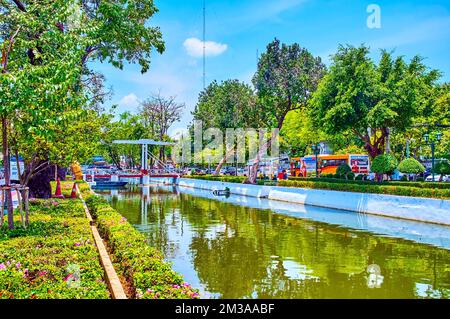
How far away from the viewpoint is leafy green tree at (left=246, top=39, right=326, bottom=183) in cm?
3231

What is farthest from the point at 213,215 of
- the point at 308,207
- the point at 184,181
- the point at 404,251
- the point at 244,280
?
the point at 184,181

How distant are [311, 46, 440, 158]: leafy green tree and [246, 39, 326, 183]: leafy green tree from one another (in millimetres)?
6332

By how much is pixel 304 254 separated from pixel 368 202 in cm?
1025

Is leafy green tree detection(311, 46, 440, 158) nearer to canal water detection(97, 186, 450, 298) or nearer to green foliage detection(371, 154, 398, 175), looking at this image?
green foliage detection(371, 154, 398, 175)

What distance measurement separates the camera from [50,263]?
7516 millimetres

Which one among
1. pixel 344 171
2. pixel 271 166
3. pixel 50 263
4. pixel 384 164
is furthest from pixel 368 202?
pixel 271 166

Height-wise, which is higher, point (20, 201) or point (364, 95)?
point (364, 95)

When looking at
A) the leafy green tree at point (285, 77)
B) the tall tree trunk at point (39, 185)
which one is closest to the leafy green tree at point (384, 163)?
the leafy green tree at point (285, 77)

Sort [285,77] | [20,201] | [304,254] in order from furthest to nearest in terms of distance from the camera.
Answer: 1. [285,77]
2. [304,254]
3. [20,201]

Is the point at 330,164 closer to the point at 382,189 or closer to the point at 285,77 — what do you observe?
the point at 285,77

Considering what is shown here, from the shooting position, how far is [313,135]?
4172cm

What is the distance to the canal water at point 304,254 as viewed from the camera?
8.77 m

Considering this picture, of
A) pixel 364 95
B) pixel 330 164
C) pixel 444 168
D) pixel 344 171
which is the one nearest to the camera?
pixel 364 95

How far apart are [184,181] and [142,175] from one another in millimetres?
4863
